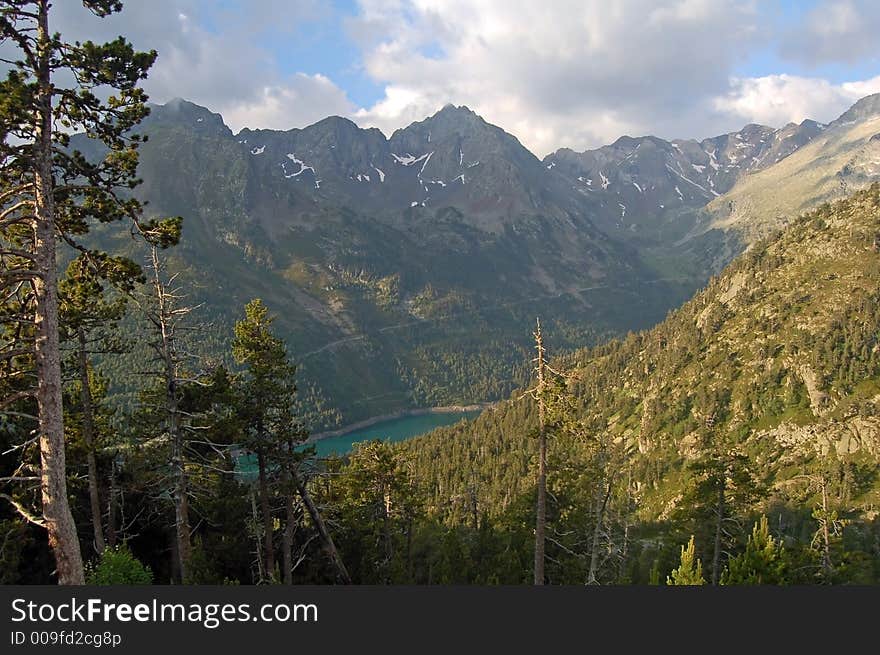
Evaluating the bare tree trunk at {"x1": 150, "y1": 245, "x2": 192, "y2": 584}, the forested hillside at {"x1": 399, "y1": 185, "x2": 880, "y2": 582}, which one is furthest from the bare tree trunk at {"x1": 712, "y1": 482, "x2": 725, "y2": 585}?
the bare tree trunk at {"x1": 150, "y1": 245, "x2": 192, "y2": 584}

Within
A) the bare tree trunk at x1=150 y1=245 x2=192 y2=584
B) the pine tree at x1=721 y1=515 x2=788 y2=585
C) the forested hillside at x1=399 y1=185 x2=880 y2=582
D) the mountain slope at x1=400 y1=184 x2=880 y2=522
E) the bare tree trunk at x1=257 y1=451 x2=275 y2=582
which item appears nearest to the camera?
the bare tree trunk at x1=150 y1=245 x2=192 y2=584

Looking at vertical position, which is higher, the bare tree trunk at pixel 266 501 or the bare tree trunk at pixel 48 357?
the bare tree trunk at pixel 48 357

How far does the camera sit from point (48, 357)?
13.7 metres

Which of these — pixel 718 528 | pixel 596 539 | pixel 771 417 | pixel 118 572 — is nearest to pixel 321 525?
pixel 118 572

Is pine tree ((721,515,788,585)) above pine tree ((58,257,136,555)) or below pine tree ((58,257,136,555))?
below

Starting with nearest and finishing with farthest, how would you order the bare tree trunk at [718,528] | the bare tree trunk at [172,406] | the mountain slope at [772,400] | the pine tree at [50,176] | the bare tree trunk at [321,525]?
the pine tree at [50,176] → the bare tree trunk at [172,406] → the bare tree trunk at [321,525] → the bare tree trunk at [718,528] → the mountain slope at [772,400]

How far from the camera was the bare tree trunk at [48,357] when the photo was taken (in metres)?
13.3

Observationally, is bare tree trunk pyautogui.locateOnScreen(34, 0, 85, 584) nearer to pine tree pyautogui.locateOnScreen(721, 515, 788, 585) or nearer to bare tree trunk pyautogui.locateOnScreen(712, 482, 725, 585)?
pine tree pyautogui.locateOnScreen(721, 515, 788, 585)

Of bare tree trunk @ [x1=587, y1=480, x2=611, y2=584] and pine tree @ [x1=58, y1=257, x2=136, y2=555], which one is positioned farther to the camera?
bare tree trunk @ [x1=587, y1=480, x2=611, y2=584]

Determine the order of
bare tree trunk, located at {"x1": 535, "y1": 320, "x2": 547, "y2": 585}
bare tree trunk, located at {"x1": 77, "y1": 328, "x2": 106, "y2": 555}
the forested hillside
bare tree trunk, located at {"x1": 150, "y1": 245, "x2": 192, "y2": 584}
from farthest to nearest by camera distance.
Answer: the forested hillside → bare tree trunk, located at {"x1": 535, "y1": 320, "x2": 547, "y2": 585} → bare tree trunk, located at {"x1": 77, "y1": 328, "x2": 106, "y2": 555} → bare tree trunk, located at {"x1": 150, "y1": 245, "x2": 192, "y2": 584}

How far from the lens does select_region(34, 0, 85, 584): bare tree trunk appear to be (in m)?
13.3

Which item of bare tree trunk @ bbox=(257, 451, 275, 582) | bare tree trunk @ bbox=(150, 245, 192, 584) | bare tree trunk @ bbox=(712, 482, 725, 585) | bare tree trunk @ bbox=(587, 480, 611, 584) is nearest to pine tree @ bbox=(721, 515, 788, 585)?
bare tree trunk @ bbox=(587, 480, 611, 584)

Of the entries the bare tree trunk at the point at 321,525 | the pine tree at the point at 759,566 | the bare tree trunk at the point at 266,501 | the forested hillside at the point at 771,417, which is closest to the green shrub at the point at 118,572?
the bare tree trunk at the point at 266,501

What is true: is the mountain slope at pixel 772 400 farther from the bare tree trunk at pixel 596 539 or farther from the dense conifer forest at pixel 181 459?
the bare tree trunk at pixel 596 539
